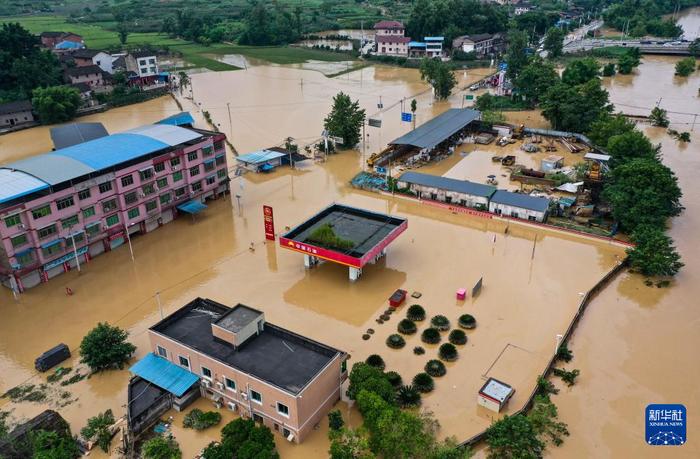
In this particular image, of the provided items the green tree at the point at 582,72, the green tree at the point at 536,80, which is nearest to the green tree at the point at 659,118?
the green tree at the point at 582,72

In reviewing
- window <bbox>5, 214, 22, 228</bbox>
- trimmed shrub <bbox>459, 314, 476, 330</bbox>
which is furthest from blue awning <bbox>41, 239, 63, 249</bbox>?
trimmed shrub <bbox>459, 314, 476, 330</bbox>

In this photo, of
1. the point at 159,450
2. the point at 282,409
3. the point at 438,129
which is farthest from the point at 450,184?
the point at 159,450

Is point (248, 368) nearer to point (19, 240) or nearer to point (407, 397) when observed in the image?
point (407, 397)

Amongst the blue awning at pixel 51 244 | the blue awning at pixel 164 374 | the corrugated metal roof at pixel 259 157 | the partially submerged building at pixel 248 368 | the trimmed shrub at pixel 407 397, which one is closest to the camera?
the partially submerged building at pixel 248 368

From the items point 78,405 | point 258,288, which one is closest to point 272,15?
point 258,288

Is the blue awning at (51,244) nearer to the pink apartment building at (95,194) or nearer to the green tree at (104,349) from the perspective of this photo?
the pink apartment building at (95,194)

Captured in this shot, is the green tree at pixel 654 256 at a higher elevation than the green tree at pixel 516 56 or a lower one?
lower
